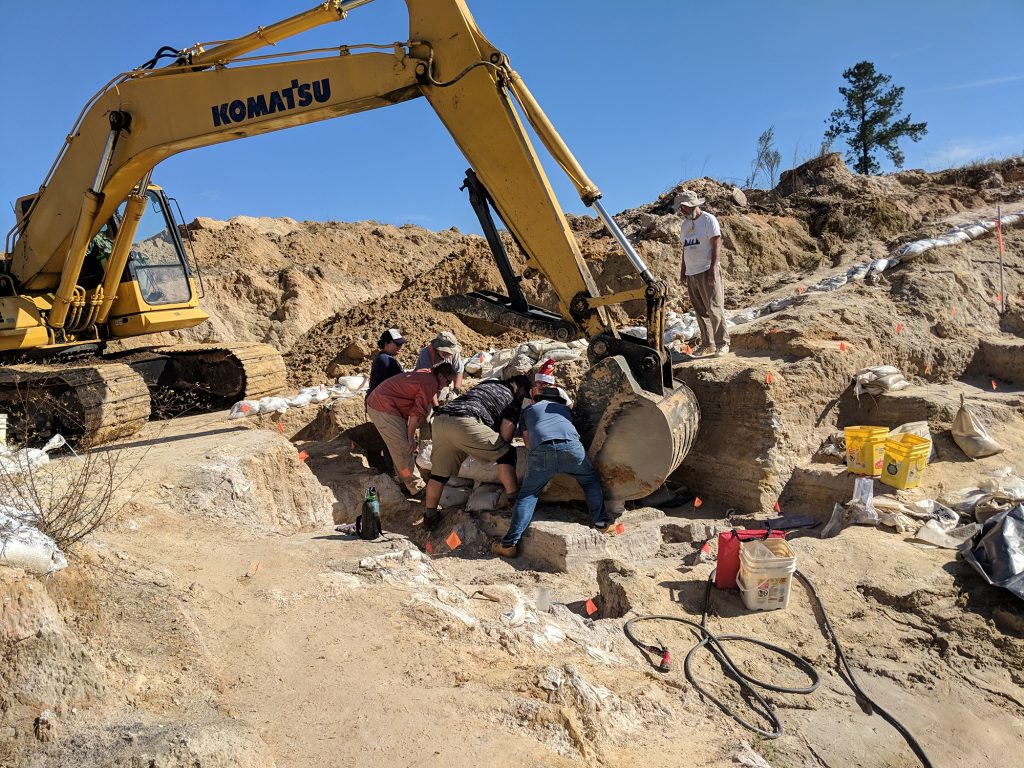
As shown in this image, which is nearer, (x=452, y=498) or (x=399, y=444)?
(x=452, y=498)

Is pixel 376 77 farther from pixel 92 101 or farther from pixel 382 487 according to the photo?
pixel 382 487

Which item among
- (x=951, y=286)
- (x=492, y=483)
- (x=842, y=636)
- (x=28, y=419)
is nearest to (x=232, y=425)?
(x=28, y=419)

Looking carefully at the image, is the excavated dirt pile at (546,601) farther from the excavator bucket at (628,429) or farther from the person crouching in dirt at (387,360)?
the person crouching in dirt at (387,360)

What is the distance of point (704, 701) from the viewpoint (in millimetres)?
3738

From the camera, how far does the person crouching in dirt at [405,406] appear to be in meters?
6.95

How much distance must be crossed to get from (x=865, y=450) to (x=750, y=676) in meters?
2.68

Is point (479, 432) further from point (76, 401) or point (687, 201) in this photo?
point (76, 401)

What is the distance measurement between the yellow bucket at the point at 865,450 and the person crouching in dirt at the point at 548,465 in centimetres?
209

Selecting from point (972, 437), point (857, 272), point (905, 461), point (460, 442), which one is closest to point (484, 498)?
point (460, 442)

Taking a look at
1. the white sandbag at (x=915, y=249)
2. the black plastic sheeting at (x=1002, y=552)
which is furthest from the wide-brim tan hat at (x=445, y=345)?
the white sandbag at (x=915, y=249)

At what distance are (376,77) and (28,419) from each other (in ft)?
15.5

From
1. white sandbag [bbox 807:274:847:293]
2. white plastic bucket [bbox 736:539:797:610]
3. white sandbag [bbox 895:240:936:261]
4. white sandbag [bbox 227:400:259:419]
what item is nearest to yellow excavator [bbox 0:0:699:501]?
white sandbag [bbox 227:400:259:419]

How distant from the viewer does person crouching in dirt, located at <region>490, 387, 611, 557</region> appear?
226 inches

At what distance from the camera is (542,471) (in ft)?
18.9
